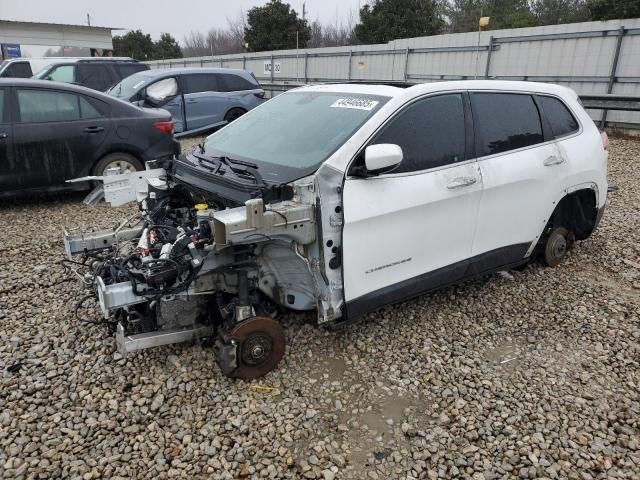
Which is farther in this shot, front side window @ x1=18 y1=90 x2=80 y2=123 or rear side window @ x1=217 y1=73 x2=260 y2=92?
rear side window @ x1=217 y1=73 x2=260 y2=92

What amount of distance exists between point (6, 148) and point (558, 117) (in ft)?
20.0

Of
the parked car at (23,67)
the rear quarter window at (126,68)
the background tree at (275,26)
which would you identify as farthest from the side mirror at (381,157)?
the background tree at (275,26)

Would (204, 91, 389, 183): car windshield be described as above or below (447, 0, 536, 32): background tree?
below

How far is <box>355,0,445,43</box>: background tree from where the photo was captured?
27.2m

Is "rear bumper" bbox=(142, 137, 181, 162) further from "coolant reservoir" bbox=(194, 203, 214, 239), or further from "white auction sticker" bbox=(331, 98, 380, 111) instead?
"coolant reservoir" bbox=(194, 203, 214, 239)

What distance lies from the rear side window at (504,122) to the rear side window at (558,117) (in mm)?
156

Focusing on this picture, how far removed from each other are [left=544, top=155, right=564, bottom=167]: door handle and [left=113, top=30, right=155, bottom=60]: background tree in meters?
47.2

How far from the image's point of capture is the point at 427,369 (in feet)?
11.2

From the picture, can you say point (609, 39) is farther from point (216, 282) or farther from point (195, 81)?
point (216, 282)

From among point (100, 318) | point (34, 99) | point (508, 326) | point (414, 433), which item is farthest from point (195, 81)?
point (414, 433)

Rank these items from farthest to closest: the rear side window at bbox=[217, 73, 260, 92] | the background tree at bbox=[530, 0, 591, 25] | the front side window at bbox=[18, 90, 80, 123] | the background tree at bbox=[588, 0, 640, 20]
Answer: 1. the background tree at bbox=[530, 0, 591, 25]
2. the background tree at bbox=[588, 0, 640, 20]
3. the rear side window at bbox=[217, 73, 260, 92]
4. the front side window at bbox=[18, 90, 80, 123]

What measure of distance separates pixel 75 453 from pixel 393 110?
2.75m

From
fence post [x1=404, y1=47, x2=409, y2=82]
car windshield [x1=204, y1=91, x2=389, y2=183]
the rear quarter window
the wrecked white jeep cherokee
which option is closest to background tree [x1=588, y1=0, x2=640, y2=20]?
fence post [x1=404, y1=47, x2=409, y2=82]

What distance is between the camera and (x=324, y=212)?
3102mm
